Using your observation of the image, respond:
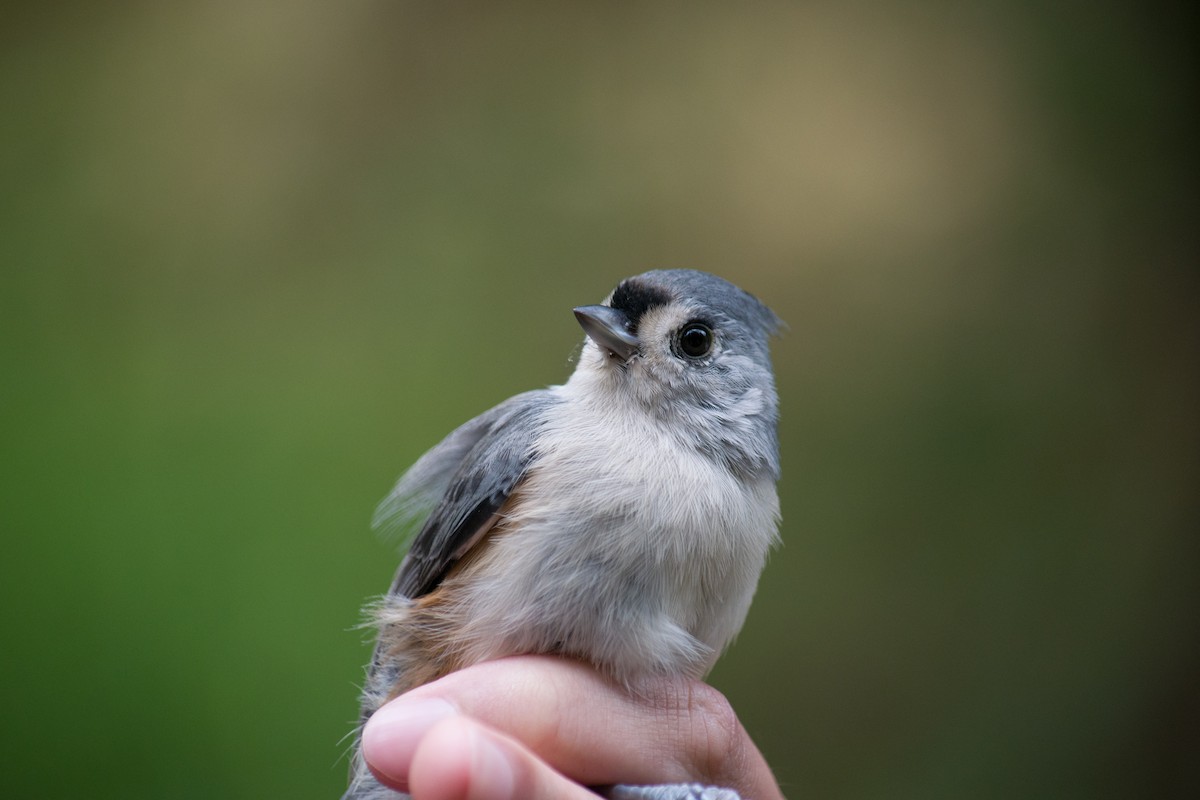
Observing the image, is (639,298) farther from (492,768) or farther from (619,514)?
(492,768)

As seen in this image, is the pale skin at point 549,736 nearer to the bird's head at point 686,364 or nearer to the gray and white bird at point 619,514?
the gray and white bird at point 619,514

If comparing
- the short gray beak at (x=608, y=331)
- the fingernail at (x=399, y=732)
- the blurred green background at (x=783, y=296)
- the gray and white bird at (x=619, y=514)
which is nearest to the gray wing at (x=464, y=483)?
the gray and white bird at (x=619, y=514)

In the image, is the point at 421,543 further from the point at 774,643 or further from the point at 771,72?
the point at 771,72

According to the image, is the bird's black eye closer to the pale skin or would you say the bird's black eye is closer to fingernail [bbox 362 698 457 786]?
the pale skin

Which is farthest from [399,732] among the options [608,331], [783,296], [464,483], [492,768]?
[783,296]

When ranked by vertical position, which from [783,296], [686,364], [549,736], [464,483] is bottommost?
[549,736]

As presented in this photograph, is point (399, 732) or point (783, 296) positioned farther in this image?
point (783, 296)
